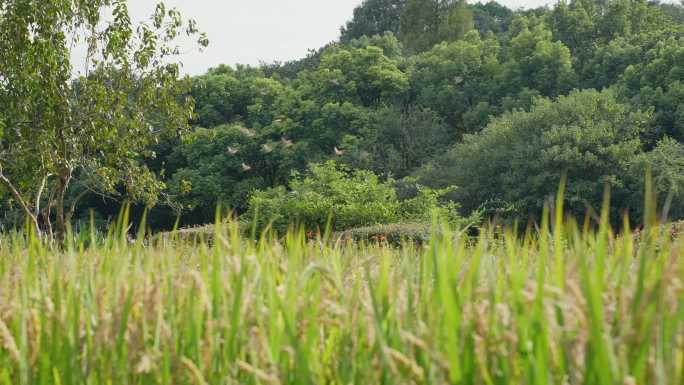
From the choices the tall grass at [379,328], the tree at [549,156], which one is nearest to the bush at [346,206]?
the tree at [549,156]

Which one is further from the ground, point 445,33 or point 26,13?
point 445,33

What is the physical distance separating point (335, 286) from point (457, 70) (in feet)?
119

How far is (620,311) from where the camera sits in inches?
50.9

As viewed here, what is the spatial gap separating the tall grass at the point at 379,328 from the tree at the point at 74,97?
9012mm

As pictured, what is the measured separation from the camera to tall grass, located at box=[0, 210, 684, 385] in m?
1.13

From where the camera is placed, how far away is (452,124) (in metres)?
37.1

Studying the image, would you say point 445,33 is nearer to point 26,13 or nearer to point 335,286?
point 26,13

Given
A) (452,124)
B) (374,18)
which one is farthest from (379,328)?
(374,18)

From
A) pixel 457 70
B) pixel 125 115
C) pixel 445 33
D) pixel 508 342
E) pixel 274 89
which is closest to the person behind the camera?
pixel 508 342

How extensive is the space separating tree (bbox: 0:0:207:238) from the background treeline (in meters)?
6.93

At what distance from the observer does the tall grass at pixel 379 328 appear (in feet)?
3.70

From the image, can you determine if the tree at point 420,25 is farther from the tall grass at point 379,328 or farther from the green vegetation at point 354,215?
the tall grass at point 379,328

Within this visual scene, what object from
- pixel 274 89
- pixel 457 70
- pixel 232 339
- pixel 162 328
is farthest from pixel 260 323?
pixel 274 89

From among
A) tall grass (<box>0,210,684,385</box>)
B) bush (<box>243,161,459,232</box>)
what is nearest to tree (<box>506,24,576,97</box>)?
bush (<box>243,161,459,232</box>)
